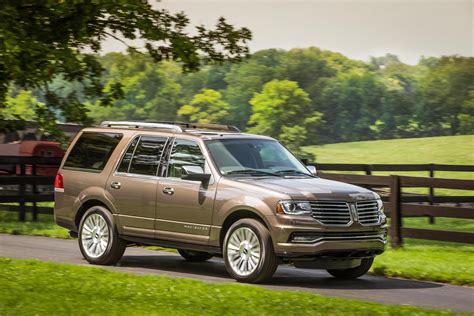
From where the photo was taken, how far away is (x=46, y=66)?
21.5 meters

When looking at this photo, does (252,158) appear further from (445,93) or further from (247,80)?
(247,80)

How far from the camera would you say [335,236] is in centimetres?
1234

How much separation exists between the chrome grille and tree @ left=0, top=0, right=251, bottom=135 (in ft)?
31.4

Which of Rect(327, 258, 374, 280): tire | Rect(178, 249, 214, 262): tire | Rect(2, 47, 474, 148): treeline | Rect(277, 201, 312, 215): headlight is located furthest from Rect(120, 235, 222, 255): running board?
Rect(2, 47, 474, 148): treeline

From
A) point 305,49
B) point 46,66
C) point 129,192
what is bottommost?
point 129,192

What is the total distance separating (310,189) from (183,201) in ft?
6.00

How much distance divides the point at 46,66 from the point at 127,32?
10.6 ft

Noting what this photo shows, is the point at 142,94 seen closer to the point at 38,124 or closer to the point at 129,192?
the point at 38,124

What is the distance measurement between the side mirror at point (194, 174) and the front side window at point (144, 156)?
578 mm

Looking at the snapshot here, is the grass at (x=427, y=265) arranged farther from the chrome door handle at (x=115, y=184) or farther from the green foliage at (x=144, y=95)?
the green foliage at (x=144, y=95)

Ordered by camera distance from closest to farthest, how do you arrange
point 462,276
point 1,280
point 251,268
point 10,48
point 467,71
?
point 1,280 → point 251,268 → point 462,276 → point 10,48 → point 467,71

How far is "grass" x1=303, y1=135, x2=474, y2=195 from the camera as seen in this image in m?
85.9

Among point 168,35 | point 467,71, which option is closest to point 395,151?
point 467,71

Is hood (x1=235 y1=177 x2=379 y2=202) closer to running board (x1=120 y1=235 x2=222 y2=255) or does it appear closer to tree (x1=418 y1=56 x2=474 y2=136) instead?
running board (x1=120 y1=235 x2=222 y2=255)
